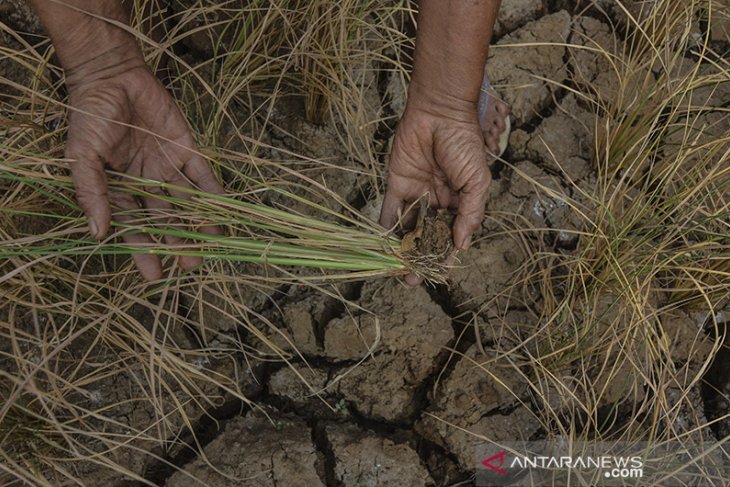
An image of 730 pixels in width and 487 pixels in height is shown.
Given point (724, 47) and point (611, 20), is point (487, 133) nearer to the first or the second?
point (611, 20)

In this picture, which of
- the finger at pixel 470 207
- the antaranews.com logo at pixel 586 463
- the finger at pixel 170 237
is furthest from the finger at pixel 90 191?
the antaranews.com logo at pixel 586 463

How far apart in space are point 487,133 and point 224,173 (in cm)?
82

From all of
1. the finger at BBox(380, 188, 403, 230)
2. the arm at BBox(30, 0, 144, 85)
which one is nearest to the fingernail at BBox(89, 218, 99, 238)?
the arm at BBox(30, 0, 144, 85)

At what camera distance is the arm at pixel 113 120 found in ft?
4.96

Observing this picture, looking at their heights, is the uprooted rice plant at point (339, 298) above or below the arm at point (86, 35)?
below

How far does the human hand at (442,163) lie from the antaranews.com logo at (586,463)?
1.71 ft

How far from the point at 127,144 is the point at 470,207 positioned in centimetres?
86

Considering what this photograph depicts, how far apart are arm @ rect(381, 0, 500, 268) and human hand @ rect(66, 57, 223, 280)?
0.48m

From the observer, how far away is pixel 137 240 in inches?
64.6

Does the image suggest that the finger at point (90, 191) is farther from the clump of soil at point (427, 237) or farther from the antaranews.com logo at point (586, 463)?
the antaranews.com logo at point (586, 463)

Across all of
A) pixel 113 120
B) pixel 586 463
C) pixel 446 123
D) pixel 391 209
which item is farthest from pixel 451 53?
pixel 586 463

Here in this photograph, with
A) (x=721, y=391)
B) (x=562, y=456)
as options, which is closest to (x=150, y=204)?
(x=562, y=456)

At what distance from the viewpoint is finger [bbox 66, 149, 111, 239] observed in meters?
1.49

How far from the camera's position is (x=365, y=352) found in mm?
1879
